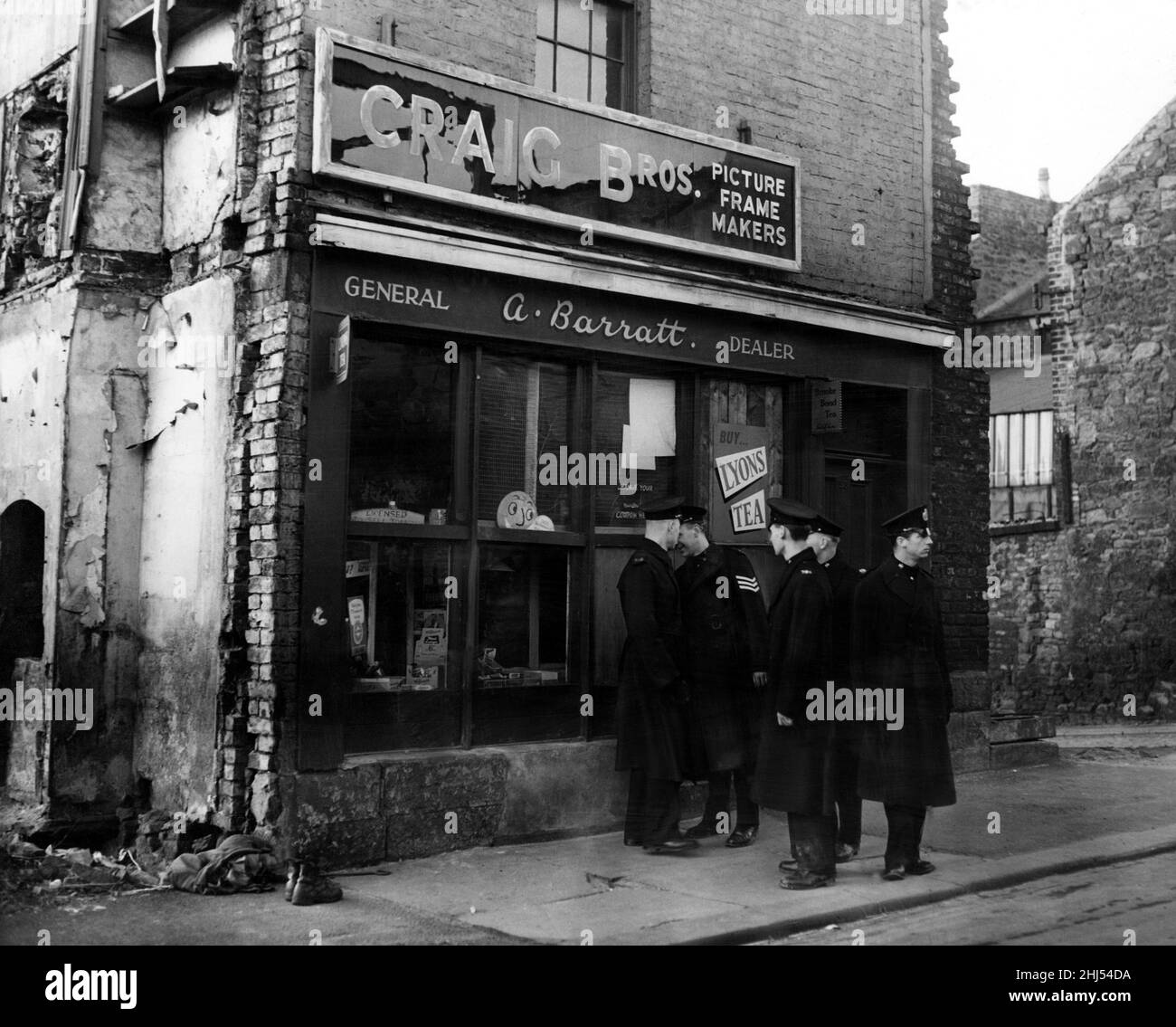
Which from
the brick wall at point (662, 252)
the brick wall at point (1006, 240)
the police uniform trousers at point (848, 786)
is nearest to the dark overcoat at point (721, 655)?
the police uniform trousers at point (848, 786)

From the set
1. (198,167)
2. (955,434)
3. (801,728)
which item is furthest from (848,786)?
(198,167)

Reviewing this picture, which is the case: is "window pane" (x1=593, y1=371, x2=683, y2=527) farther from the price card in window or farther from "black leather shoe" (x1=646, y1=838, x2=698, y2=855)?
"black leather shoe" (x1=646, y1=838, x2=698, y2=855)

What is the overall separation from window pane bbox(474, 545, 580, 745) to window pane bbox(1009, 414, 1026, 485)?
12.1 meters

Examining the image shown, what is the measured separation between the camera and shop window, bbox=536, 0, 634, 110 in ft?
30.7

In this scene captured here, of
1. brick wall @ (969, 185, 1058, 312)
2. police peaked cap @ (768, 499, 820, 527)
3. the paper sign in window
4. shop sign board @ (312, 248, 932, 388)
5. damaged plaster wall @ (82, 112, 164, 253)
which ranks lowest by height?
police peaked cap @ (768, 499, 820, 527)

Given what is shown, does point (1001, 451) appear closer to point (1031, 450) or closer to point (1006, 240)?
point (1031, 450)

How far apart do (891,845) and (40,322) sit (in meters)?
6.33

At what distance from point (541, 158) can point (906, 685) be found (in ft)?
13.6

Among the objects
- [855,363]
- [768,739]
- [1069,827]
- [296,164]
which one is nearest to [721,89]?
[855,363]

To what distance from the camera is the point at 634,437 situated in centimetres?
954

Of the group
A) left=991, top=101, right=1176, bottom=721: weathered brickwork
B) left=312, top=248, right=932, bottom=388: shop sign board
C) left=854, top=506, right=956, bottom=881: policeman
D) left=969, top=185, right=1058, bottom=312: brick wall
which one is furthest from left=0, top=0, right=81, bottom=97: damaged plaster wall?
left=969, top=185, right=1058, bottom=312: brick wall

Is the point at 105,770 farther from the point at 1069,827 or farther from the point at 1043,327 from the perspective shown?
the point at 1043,327

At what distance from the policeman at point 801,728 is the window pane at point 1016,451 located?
12.5m

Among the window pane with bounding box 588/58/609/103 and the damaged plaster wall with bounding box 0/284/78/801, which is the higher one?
the window pane with bounding box 588/58/609/103
